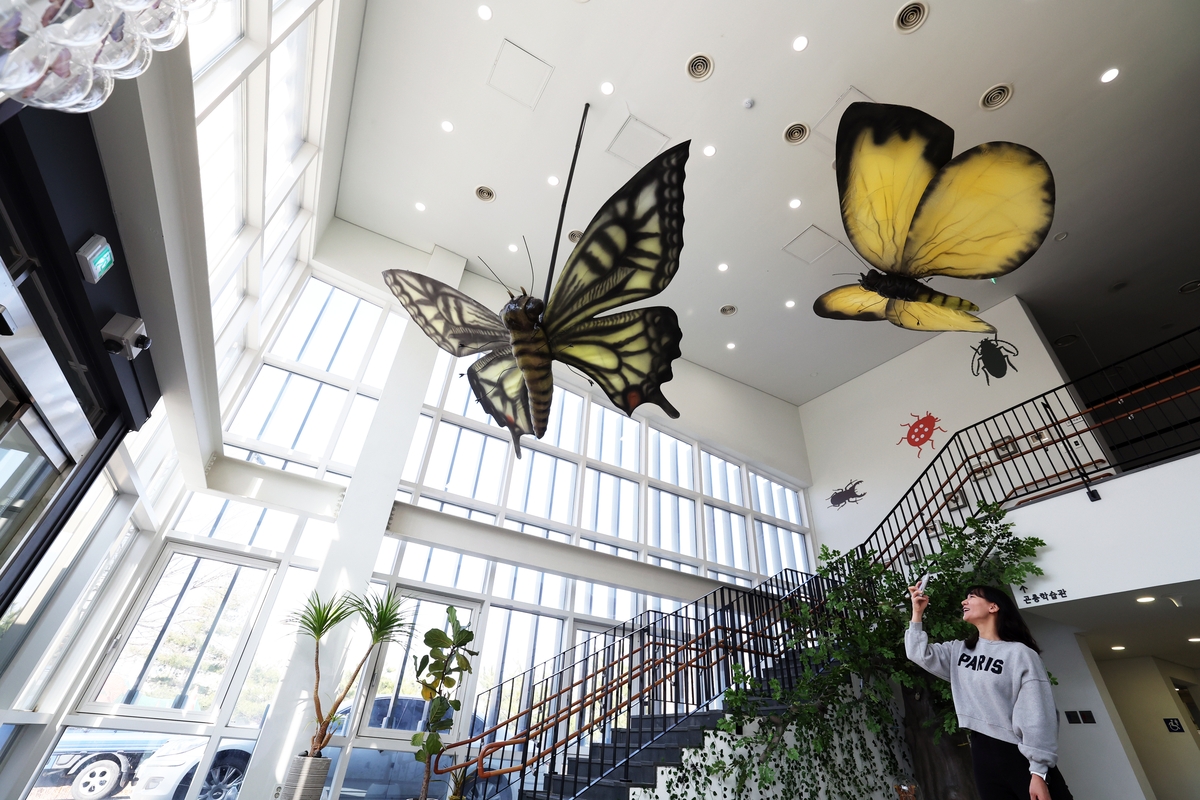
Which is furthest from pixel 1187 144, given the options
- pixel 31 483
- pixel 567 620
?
pixel 31 483

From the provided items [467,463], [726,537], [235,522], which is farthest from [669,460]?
[235,522]

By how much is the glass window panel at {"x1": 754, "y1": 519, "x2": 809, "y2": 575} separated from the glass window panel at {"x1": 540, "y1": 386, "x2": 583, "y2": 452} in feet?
12.7

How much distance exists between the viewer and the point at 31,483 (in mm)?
2504

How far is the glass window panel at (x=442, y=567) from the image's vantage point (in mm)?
6465

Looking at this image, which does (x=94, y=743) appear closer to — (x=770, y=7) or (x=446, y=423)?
(x=446, y=423)

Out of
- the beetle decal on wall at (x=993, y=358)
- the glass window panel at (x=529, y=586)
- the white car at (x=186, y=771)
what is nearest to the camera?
the white car at (x=186, y=771)

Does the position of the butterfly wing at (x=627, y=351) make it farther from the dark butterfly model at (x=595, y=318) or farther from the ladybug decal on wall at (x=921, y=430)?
the ladybug decal on wall at (x=921, y=430)

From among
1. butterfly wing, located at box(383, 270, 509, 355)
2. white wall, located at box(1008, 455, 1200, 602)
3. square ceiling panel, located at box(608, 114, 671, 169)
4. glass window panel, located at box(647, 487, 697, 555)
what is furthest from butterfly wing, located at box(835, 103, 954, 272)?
glass window panel, located at box(647, 487, 697, 555)

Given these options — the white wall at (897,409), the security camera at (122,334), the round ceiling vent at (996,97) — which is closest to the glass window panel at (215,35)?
the security camera at (122,334)

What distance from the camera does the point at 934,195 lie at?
297 centimetres

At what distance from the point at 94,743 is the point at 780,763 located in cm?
581

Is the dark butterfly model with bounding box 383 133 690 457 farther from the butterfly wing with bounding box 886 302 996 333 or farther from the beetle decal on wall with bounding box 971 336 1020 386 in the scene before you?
the beetle decal on wall with bounding box 971 336 1020 386

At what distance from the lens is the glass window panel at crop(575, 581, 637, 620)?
7.39 meters

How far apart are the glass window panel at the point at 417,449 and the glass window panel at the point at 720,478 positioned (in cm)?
493
